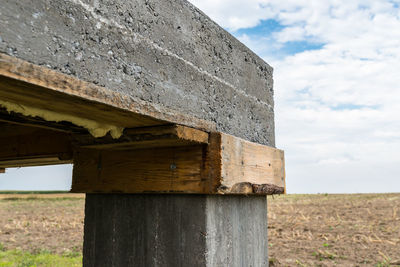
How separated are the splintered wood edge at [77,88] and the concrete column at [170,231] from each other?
0.62 metres

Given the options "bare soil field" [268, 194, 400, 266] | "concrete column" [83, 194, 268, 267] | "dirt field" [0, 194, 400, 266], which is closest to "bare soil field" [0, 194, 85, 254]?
"dirt field" [0, 194, 400, 266]

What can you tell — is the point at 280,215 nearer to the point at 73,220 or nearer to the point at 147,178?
the point at 73,220

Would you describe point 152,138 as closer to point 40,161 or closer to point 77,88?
point 77,88

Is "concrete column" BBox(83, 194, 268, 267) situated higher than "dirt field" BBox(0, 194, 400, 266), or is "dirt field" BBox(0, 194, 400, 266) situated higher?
"concrete column" BBox(83, 194, 268, 267)

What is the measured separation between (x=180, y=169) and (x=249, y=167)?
22.2 inches

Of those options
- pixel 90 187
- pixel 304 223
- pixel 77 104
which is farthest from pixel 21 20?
pixel 304 223

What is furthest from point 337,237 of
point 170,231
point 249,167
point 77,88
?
point 77,88

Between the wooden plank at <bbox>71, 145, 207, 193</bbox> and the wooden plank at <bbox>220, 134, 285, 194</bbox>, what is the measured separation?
167 millimetres

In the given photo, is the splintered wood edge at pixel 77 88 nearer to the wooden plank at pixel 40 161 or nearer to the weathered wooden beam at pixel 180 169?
the weathered wooden beam at pixel 180 169

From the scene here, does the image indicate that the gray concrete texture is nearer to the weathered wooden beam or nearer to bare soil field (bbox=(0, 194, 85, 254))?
the weathered wooden beam

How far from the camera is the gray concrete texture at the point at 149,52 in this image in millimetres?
1510

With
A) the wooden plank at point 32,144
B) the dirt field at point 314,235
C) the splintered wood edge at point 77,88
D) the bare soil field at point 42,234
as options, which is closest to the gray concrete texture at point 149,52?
the splintered wood edge at point 77,88

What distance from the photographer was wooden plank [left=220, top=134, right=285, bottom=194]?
2.30 meters

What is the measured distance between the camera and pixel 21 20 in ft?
4.75
